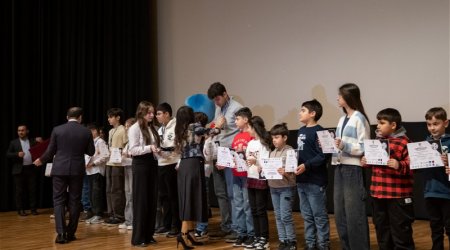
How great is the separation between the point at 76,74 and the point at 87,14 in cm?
115

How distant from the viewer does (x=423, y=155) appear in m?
3.70

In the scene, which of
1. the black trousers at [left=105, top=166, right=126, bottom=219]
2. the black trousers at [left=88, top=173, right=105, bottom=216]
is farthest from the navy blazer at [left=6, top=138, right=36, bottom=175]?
the black trousers at [left=105, top=166, right=126, bottom=219]

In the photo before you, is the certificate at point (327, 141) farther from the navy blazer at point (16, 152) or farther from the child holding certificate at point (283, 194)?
the navy blazer at point (16, 152)

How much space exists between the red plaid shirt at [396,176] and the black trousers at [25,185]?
20.3 feet

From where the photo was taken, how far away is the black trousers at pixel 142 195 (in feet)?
16.5

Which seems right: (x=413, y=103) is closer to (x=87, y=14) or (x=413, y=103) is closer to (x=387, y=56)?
(x=387, y=56)

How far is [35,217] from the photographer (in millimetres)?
7848

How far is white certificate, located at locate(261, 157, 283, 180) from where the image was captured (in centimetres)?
431

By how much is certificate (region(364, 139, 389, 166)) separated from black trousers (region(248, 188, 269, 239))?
4.21ft

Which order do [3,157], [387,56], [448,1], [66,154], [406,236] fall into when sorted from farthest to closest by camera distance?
[3,157]
[387,56]
[448,1]
[66,154]
[406,236]

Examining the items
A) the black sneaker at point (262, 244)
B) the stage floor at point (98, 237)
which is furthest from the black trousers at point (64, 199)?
the black sneaker at point (262, 244)

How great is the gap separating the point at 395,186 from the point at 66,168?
3.47m

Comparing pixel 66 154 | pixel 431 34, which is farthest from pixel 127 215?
pixel 431 34

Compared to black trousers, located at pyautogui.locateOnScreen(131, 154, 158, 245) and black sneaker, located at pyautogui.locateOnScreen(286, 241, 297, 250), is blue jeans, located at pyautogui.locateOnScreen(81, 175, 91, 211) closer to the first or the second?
black trousers, located at pyautogui.locateOnScreen(131, 154, 158, 245)
